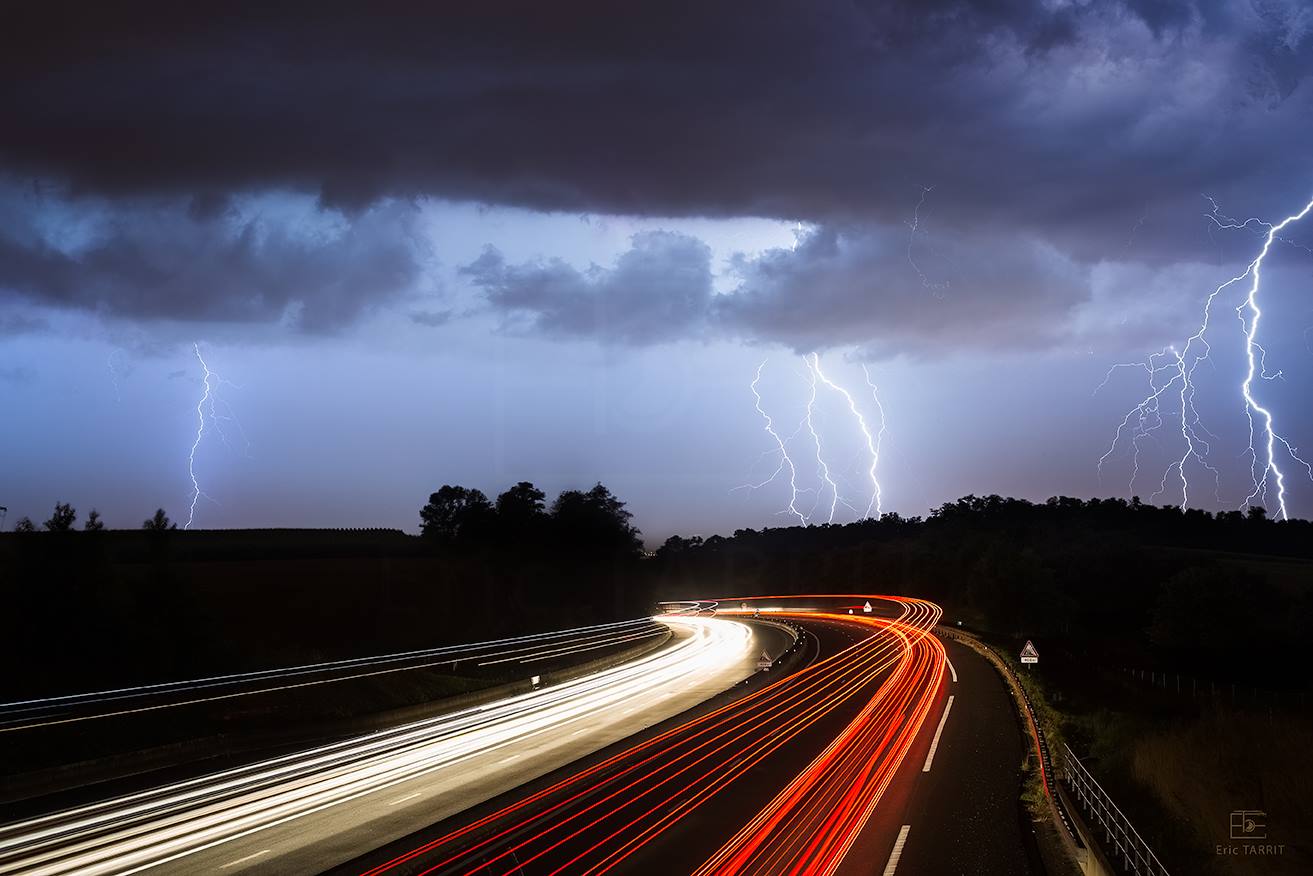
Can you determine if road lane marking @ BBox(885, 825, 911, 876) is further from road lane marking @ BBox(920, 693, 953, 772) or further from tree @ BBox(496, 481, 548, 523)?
tree @ BBox(496, 481, 548, 523)

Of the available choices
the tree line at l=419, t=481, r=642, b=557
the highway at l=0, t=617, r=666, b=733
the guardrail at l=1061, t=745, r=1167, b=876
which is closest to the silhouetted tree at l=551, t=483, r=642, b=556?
the tree line at l=419, t=481, r=642, b=557

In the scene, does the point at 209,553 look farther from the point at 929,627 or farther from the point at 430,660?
the point at 929,627

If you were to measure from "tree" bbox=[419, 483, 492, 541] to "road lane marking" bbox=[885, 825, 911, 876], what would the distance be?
6657cm

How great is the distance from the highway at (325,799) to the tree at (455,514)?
46.2 metres

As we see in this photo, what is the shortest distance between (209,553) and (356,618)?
34611 mm

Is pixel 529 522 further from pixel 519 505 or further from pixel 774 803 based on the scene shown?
pixel 774 803

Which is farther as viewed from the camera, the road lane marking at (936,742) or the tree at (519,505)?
the tree at (519,505)

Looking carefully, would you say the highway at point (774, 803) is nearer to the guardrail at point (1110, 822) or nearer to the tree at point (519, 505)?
the guardrail at point (1110, 822)

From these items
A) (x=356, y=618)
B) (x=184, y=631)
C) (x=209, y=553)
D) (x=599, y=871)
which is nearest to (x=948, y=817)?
(x=599, y=871)

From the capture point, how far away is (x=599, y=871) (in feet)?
46.6

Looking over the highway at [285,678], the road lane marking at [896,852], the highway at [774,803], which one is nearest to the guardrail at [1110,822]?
the highway at [774,803]

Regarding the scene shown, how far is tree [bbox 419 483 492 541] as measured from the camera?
267 ft

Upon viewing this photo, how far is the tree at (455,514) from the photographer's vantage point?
81500mm

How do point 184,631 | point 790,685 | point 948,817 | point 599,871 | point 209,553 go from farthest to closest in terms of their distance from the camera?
point 209,553 < point 790,685 < point 184,631 < point 948,817 < point 599,871
